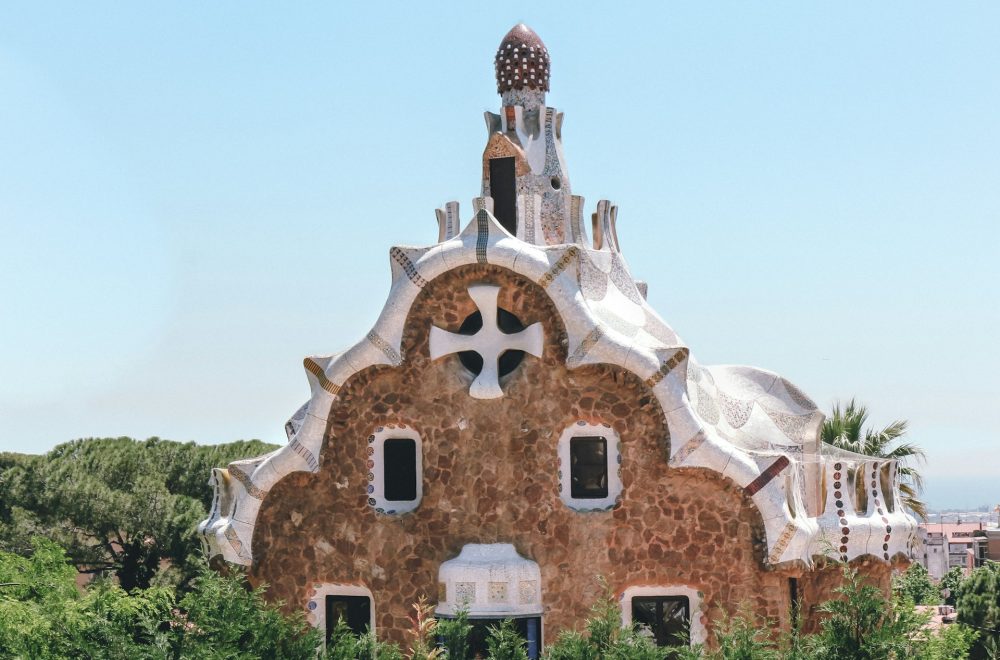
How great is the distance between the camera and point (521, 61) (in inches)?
616

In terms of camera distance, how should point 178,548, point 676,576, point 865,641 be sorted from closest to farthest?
point 865,641, point 676,576, point 178,548

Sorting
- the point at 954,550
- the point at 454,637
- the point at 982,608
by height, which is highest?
the point at 454,637

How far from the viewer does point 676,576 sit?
12781mm

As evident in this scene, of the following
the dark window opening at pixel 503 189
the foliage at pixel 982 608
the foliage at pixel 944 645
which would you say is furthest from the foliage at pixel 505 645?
the foliage at pixel 982 608

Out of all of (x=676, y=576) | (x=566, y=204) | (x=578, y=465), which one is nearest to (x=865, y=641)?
(x=676, y=576)

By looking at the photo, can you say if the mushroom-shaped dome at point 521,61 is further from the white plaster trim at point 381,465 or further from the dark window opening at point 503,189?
the white plaster trim at point 381,465

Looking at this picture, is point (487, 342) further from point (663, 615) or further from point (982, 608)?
point (982, 608)

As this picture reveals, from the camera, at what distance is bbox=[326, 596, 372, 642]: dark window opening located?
13.6m

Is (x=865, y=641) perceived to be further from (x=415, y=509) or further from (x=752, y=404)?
(x=415, y=509)

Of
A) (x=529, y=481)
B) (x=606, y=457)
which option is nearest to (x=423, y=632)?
(x=529, y=481)

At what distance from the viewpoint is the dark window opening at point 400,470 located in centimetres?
1359

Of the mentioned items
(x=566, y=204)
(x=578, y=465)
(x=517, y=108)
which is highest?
(x=517, y=108)

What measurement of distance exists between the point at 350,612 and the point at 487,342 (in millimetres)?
3394

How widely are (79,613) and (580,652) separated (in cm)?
581
